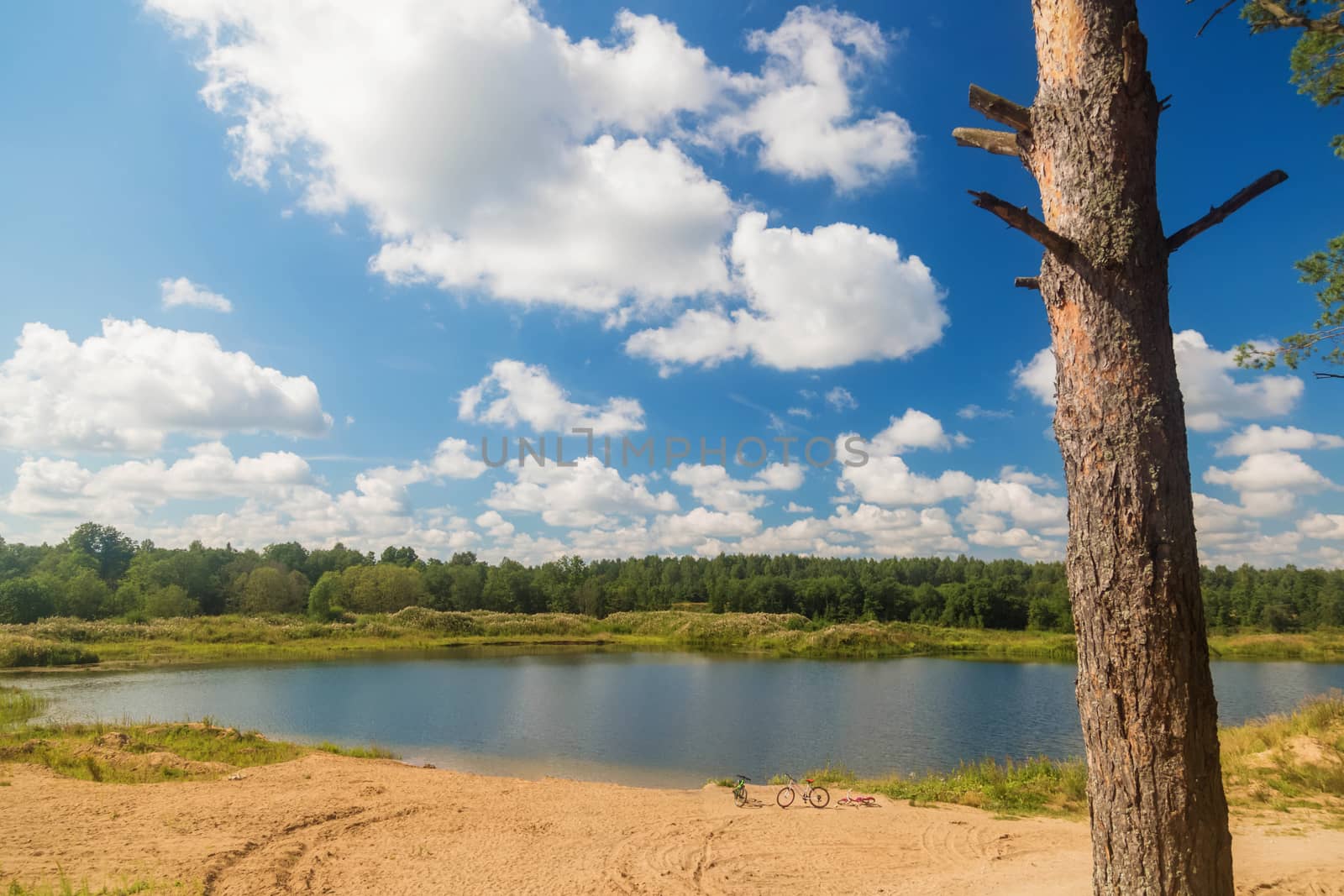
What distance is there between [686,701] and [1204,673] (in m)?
27.4

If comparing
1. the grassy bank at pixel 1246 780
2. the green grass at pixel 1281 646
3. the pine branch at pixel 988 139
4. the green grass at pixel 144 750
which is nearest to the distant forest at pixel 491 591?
the green grass at pixel 1281 646

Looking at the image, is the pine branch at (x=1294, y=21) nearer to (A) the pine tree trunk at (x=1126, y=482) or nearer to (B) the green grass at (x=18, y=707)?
(A) the pine tree trunk at (x=1126, y=482)

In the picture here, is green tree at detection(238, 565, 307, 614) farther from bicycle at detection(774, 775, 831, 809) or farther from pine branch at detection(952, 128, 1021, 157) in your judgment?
pine branch at detection(952, 128, 1021, 157)

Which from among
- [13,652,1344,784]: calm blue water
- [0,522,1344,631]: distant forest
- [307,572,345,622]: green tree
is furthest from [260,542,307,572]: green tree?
[13,652,1344,784]: calm blue water

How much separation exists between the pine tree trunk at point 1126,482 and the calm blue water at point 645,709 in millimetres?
14354

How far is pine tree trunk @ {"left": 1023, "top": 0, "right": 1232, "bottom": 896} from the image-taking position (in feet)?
10.6

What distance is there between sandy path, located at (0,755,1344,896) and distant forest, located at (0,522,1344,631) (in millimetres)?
61276

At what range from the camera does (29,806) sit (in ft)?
33.9

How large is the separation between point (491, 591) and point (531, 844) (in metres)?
79.5

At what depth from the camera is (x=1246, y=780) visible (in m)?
10.9

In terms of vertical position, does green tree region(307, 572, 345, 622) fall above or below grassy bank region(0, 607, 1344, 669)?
above

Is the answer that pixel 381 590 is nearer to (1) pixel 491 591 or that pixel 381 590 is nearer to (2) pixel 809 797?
(1) pixel 491 591

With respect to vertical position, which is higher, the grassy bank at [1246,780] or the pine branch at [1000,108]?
the pine branch at [1000,108]

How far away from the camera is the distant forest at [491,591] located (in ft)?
217
